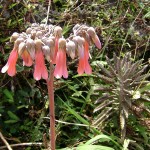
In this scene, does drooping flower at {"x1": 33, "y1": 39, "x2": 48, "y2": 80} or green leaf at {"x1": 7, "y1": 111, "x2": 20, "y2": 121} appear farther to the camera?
green leaf at {"x1": 7, "y1": 111, "x2": 20, "y2": 121}

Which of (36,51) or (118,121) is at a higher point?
(36,51)

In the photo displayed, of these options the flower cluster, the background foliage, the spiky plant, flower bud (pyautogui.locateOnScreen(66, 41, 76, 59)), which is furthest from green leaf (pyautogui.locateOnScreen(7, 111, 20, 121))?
flower bud (pyautogui.locateOnScreen(66, 41, 76, 59))

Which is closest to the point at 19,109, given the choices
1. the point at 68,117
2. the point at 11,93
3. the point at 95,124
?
the point at 11,93

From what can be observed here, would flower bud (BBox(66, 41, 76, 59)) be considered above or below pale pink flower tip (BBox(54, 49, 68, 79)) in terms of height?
above

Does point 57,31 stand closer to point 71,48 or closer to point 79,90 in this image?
point 71,48

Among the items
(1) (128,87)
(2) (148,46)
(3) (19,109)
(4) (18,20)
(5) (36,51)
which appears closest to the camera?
(5) (36,51)

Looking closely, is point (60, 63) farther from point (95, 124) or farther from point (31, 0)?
point (31, 0)

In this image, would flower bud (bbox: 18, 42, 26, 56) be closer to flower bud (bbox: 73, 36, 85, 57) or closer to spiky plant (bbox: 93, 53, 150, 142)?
flower bud (bbox: 73, 36, 85, 57)

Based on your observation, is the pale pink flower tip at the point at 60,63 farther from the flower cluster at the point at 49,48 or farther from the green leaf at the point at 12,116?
the green leaf at the point at 12,116
